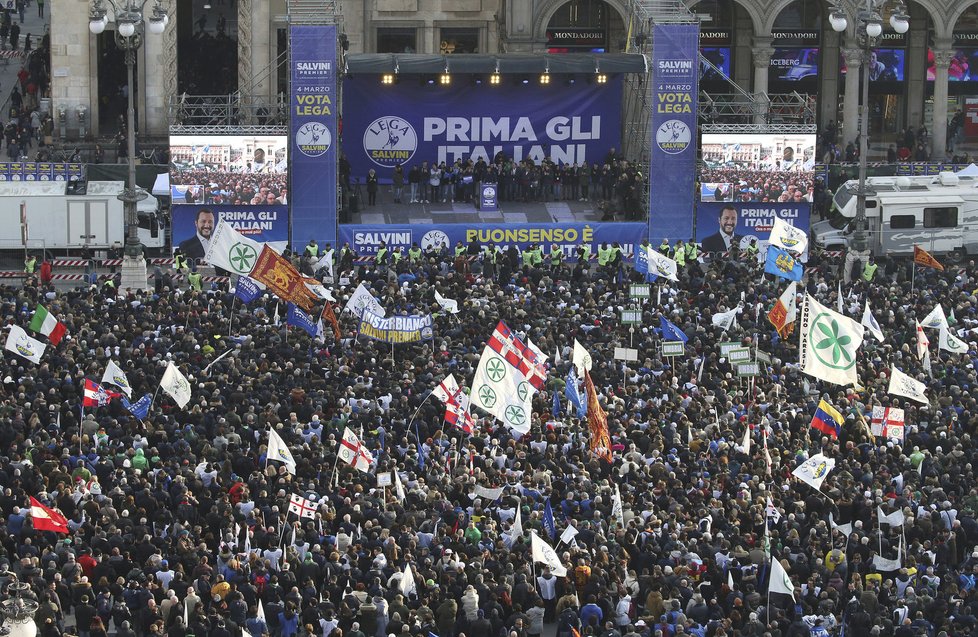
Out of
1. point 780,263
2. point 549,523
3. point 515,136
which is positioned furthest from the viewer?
point 515,136

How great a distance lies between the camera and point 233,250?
47031 mm

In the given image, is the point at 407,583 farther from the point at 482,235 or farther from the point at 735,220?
the point at 735,220

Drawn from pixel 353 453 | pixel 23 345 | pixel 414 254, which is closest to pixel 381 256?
pixel 414 254

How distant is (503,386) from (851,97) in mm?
34968

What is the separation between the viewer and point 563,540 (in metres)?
33.2

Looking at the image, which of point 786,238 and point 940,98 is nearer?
point 786,238

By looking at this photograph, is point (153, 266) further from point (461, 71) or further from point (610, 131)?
point (610, 131)

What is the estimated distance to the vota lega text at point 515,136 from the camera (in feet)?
205

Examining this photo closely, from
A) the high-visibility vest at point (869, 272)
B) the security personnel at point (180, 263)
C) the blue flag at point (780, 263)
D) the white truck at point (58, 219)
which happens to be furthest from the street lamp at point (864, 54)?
the white truck at point (58, 219)

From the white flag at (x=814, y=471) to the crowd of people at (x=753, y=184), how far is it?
78.3 feet

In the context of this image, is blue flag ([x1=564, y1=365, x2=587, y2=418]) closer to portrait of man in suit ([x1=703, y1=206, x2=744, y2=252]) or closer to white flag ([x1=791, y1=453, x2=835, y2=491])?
white flag ([x1=791, y1=453, x2=835, y2=491])

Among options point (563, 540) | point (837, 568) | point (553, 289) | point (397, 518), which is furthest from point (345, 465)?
point (553, 289)

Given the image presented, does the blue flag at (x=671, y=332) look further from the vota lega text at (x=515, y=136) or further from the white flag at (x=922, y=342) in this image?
the vota lega text at (x=515, y=136)

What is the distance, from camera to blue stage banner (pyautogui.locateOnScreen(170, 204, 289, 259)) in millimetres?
57375
